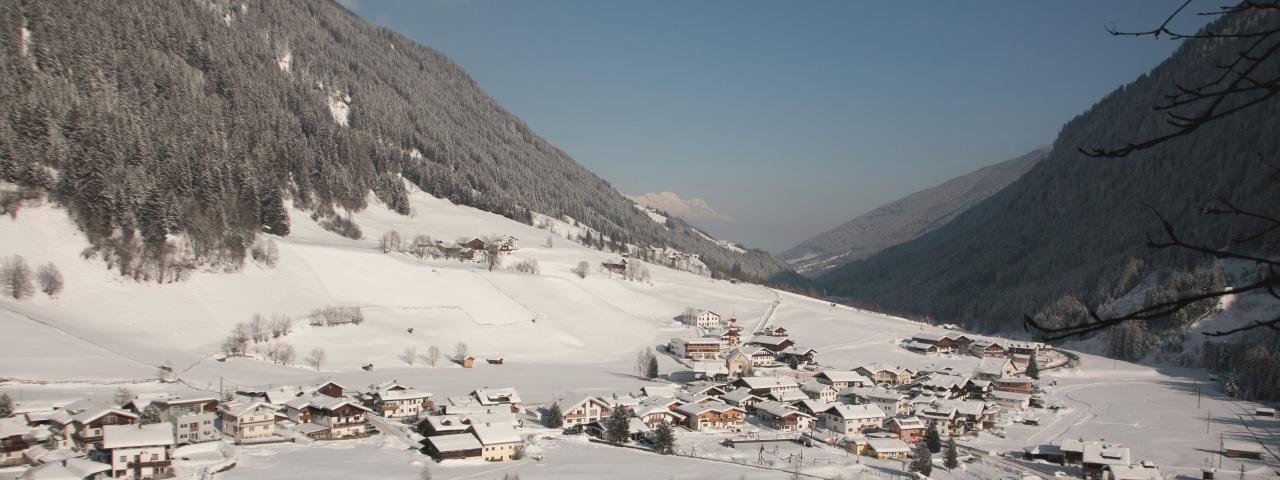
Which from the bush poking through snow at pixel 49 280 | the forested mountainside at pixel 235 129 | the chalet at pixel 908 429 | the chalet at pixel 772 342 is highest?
the forested mountainside at pixel 235 129

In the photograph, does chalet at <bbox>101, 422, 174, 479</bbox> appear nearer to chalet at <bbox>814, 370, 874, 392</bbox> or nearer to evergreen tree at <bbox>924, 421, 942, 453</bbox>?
evergreen tree at <bbox>924, 421, 942, 453</bbox>

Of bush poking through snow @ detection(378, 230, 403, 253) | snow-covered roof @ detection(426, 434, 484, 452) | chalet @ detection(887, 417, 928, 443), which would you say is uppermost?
bush poking through snow @ detection(378, 230, 403, 253)

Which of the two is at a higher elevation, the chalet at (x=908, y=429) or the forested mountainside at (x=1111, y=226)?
the forested mountainside at (x=1111, y=226)

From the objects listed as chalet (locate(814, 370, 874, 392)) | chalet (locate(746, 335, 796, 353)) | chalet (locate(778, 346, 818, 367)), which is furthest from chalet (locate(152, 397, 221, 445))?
chalet (locate(746, 335, 796, 353))

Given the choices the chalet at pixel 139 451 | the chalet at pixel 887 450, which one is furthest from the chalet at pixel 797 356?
the chalet at pixel 139 451

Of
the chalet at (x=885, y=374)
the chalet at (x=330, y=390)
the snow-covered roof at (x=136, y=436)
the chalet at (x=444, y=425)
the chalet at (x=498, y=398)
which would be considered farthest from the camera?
the chalet at (x=885, y=374)

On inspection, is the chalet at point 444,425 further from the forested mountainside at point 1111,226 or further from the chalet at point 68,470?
the forested mountainside at point 1111,226
